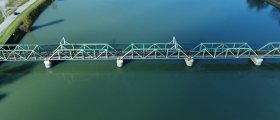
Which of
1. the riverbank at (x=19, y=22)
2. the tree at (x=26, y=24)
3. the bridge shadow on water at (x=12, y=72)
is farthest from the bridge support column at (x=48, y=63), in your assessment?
the tree at (x=26, y=24)

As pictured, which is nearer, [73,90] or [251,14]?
[73,90]

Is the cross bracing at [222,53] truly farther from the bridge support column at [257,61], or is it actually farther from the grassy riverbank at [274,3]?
the grassy riverbank at [274,3]

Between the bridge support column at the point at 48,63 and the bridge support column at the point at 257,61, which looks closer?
the bridge support column at the point at 257,61

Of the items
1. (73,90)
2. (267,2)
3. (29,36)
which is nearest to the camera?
(73,90)

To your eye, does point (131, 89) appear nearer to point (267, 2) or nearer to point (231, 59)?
point (231, 59)

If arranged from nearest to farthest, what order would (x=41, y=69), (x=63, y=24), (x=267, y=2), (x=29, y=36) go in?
(x=41, y=69) < (x=29, y=36) < (x=63, y=24) < (x=267, y=2)

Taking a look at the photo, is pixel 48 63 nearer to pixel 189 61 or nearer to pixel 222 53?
pixel 189 61

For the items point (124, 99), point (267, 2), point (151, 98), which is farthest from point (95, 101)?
point (267, 2)

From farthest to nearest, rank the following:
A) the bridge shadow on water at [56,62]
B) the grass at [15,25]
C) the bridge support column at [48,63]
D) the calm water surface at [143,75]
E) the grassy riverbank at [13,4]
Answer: the grassy riverbank at [13,4], the grass at [15,25], the bridge shadow on water at [56,62], the bridge support column at [48,63], the calm water surface at [143,75]

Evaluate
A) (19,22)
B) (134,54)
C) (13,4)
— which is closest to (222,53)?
(134,54)
